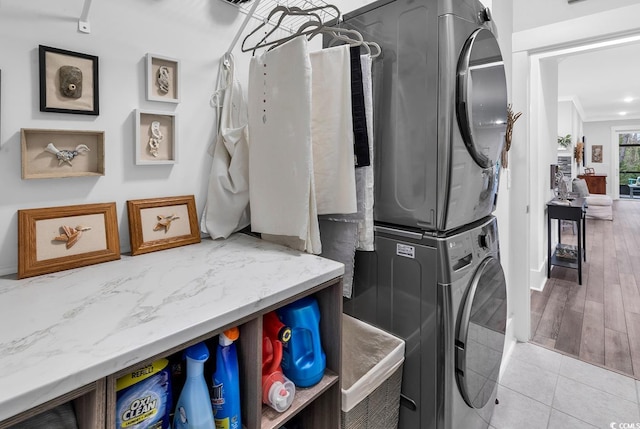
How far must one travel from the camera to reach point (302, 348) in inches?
36.9

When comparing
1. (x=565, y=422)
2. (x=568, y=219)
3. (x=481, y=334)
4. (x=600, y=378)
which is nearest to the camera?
(x=481, y=334)

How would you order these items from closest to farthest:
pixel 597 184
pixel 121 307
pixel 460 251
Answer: pixel 121 307
pixel 460 251
pixel 597 184

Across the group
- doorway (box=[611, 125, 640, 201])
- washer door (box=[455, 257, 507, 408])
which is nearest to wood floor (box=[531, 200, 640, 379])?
washer door (box=[455, 257, 507, 408])

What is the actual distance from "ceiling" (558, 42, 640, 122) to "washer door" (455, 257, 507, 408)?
2794 millimetres

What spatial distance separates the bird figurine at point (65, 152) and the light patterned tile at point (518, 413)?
2.21 metres

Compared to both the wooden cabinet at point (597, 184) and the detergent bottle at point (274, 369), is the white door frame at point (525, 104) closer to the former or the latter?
the detergent bottle at point (274, 369)

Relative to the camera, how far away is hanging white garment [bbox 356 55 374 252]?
4.00ft

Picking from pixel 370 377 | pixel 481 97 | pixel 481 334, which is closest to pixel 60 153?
pixel 370 377

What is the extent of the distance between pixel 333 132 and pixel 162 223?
0.71 metres

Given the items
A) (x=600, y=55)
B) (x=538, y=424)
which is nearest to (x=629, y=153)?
(x=600, y=55)

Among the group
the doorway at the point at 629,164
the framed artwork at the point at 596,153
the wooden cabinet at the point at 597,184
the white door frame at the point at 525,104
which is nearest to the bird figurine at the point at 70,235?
the white door frame at the point at 525,104

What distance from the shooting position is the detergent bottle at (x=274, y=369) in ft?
2.76

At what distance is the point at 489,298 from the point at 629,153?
16.2 m

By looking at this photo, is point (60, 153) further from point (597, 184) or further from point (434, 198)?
point (597, 184)
